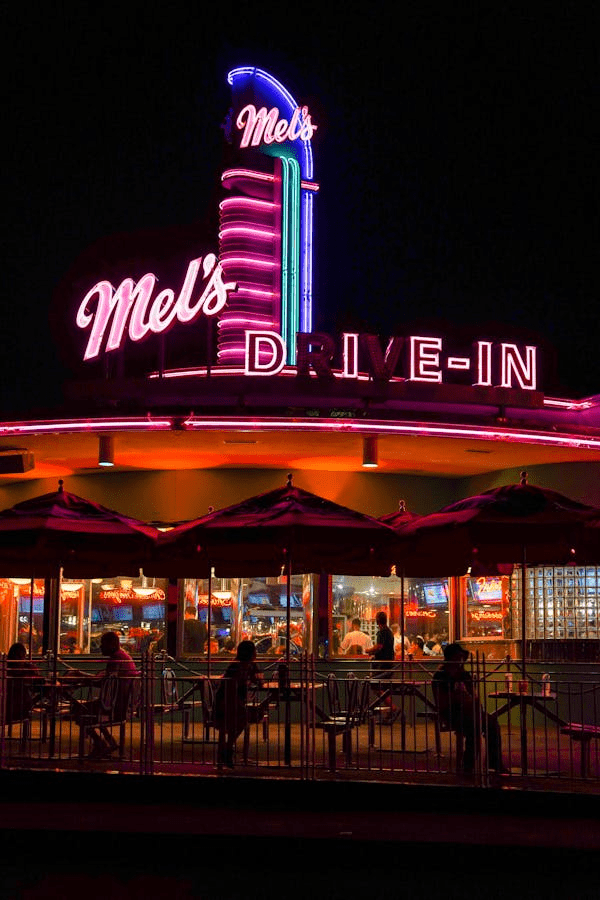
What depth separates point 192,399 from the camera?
1938 centimetres

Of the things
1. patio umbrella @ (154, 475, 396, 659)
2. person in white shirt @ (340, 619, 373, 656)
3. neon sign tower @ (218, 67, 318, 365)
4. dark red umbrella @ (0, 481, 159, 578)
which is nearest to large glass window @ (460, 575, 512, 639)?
person in white shirt @ (340, 619, 373, 656)

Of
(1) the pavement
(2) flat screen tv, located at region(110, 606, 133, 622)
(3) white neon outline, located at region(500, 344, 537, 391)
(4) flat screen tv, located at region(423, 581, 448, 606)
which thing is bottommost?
(1) the pavement

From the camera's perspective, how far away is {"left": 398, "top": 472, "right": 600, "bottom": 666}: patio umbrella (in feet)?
45.5

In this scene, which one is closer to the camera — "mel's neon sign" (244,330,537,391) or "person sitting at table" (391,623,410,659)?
"mel's neon sign" (244,330,537,391)

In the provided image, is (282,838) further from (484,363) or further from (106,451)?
(484,363)

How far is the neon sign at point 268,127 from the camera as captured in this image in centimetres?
2402

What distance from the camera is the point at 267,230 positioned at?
22.7m

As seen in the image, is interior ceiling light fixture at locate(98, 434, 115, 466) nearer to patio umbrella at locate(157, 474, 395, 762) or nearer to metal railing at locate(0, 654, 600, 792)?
patio umbrella at locate(157, 474, 395, 762)

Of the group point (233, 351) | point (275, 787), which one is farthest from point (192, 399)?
point (275, 787)

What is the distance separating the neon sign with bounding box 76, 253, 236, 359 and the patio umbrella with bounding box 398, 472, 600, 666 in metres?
7.52

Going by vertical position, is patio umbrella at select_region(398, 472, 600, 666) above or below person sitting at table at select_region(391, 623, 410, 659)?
above

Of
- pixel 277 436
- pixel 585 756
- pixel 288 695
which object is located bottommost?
pixel 585 756

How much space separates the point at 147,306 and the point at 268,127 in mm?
4845

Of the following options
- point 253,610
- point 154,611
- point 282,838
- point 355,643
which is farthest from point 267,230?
point 282,838
